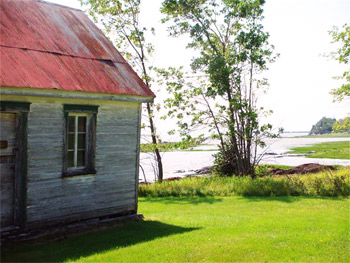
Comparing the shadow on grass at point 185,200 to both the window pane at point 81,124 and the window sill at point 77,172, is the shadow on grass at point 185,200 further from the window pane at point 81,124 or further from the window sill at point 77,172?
the window pane at point 81,124

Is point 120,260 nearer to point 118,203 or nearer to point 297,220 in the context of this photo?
point 118,203

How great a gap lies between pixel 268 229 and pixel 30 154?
19.3 feet

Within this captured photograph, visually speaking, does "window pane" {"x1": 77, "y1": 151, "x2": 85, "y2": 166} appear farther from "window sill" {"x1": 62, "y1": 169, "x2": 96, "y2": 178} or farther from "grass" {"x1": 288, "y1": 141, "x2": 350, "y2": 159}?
"grass" {"x1": 288, "y1": 141, "x2": 350, "y2": 159}

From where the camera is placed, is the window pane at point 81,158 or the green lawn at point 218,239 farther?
the window pane at point 81,158

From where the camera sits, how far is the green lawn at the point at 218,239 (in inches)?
337

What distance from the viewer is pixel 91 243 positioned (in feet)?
31.9

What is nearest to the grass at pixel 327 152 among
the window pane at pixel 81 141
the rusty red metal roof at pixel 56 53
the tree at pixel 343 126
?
the tree at pixel 343 126

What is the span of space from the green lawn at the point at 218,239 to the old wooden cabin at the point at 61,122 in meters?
0.89

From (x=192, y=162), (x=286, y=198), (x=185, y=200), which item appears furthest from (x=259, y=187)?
(x=192, y=162)

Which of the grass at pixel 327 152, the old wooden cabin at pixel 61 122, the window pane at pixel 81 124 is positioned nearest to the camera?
the old wooden cabin at pixel 61 122

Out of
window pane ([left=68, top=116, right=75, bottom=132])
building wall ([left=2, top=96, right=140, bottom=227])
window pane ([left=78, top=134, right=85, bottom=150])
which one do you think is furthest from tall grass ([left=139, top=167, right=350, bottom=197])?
window pane ([left=68, top=116, right=75, bottom=132])

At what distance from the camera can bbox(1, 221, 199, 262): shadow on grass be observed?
28.3ft

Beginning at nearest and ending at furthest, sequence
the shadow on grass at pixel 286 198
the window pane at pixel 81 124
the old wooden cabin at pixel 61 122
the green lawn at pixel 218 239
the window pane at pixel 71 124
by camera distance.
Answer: the green lawn at pixel 218 239 → the old wooden cabin at pixel 61 122 → the window pane at pixel 71 124 → the window pane at pixel 81 124 → the shadow on grass at pixel 286 198

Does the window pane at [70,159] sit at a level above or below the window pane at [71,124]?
below
